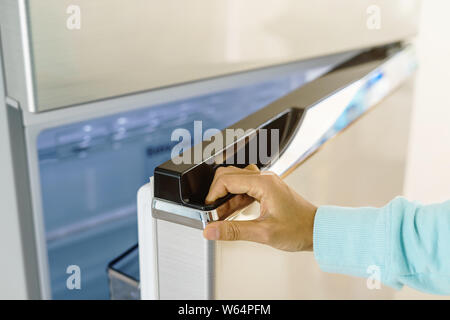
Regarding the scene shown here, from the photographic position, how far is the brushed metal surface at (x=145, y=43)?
0.35 m

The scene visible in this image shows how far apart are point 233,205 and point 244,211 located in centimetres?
3

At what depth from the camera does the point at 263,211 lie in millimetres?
438

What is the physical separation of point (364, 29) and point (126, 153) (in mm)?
415

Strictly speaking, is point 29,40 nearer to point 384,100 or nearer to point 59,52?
point 59,52

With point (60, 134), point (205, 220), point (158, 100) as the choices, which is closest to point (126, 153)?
point (60, 134)

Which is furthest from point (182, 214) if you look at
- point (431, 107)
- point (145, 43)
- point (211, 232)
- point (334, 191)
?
point (431, 107)

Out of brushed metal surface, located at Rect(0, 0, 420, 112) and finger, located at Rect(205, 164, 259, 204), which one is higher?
brushed metal surface, located at Rect(0, 0, 420, 112)

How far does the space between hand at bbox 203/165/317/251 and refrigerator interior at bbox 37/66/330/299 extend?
1.13ft

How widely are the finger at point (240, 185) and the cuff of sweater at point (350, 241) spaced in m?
0.09

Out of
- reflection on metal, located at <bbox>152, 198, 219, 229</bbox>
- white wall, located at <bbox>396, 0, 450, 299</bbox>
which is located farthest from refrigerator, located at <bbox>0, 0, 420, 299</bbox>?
white wall, located at <bbox>396, 0, 450, 299</bbox>

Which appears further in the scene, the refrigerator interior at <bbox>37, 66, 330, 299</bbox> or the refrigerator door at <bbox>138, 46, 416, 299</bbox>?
the refrigerator interior at <bbox>37, 66, 330, 299</bbox>

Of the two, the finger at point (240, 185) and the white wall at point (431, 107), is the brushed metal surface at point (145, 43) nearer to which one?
the finger at point (240, 185)

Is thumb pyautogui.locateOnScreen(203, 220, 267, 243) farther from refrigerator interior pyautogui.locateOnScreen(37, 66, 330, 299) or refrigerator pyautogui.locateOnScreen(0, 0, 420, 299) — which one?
refrigerator interior pyautogui.locateOnScreen(37, 66, 330, 299)

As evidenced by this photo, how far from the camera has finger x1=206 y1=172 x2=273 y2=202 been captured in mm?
384
